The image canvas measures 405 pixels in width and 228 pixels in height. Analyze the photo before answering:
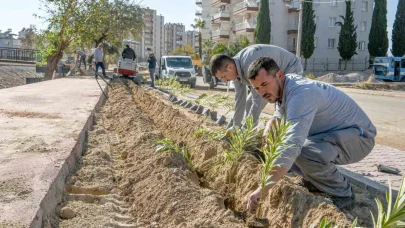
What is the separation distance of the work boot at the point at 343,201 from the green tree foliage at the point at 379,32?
49259 millimetres

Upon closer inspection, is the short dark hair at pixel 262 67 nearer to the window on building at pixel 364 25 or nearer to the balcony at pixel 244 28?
the balcony at pixel 244 28

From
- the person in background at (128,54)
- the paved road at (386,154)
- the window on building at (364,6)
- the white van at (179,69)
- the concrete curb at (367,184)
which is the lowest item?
the paved road at (386,154)

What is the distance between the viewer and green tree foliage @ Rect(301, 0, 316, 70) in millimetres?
48219

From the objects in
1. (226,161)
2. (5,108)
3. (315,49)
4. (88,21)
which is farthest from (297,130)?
(315,49)

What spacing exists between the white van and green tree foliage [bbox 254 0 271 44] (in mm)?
22666

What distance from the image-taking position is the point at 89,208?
148 inches

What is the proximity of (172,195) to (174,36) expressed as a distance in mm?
184417

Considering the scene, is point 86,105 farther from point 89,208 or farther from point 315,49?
point 315,49

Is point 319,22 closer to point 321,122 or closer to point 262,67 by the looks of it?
point 321,122

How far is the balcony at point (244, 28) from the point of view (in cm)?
5359

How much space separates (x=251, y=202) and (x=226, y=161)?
171 centimetres

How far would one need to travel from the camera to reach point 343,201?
3.77 meters

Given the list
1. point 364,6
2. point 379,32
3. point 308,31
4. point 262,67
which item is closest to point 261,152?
point 262,67

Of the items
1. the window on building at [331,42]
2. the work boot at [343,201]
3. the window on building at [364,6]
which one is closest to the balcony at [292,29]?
the window on building at [331,42]
